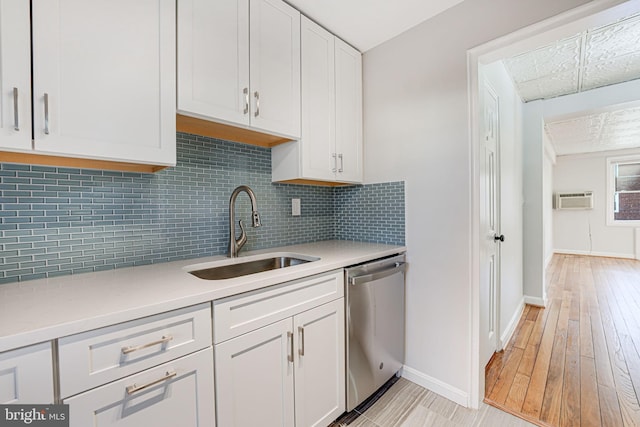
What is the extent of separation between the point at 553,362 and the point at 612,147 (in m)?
6.15

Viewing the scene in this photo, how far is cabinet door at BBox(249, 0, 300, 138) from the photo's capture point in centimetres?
143

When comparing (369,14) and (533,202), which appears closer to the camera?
(369,14)

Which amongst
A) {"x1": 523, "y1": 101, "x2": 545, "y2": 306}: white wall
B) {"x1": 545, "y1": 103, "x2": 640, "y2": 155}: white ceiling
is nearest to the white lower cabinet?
→ {"x1": 523, "y1": 101, "x2": 545, "y2": 306}: white wall

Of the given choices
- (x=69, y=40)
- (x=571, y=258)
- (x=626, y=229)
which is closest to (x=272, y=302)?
(x=69, y=40)

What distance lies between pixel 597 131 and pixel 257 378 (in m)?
6.14

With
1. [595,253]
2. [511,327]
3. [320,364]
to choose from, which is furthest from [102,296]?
[595,253]

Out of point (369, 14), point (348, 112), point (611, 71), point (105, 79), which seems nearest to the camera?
point (105, 79)

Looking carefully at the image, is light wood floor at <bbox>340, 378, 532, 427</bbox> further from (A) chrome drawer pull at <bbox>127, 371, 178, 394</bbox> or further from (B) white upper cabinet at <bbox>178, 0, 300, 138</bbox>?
(B) white upper cabinet at <bbox>178, 0, 300, 138</bbox>

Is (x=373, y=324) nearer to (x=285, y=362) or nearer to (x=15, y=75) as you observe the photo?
(x=285, y=362)

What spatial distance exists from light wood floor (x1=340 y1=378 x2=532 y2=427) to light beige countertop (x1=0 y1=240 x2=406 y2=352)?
0.96m

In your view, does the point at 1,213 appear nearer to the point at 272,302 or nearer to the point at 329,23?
the point at 272,302

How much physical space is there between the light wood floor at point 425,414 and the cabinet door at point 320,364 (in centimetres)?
20

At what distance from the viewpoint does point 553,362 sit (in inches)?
81.6

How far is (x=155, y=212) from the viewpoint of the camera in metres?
1.39
